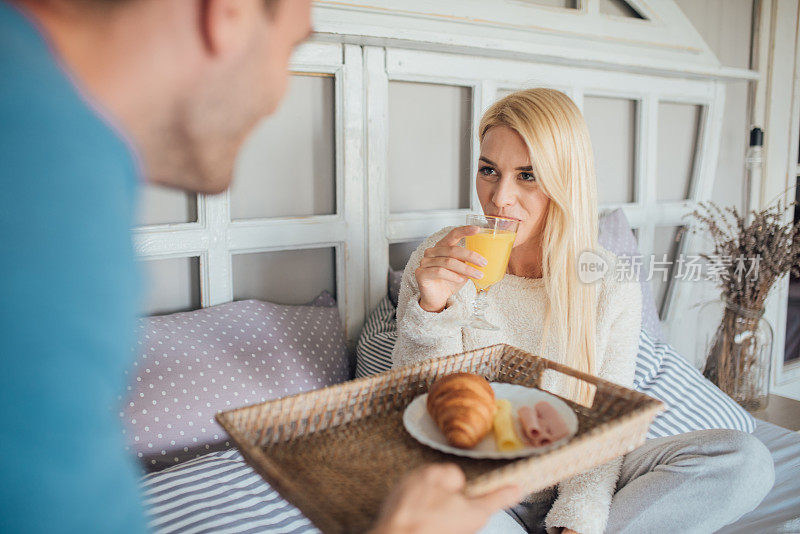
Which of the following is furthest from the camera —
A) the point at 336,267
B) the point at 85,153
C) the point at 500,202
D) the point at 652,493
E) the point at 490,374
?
the point at 336,267

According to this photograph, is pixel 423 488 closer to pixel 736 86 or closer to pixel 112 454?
pixel 112 454

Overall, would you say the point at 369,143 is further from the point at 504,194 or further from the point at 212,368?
the point at 212,368

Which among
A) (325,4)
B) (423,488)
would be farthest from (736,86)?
(423,488)

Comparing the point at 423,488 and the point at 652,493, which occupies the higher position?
the point at 423,488

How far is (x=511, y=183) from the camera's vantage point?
164 cm

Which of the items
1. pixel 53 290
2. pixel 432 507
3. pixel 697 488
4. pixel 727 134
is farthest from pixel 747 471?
pixel 727 134

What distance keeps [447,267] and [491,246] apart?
0.11 m

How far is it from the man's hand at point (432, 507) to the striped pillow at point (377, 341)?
104cm

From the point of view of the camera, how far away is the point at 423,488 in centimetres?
69

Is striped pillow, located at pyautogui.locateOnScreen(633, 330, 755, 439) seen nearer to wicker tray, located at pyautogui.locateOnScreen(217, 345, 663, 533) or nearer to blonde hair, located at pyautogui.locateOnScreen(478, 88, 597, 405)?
blonde hair, located at pyautogui.locateOnScreen(478, 88, 597, 405)

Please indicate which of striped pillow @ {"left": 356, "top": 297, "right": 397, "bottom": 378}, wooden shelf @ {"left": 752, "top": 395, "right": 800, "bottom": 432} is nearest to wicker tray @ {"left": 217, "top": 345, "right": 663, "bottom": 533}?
striped pillow @ {"left": 356, "top": 297, "right": 397, "bottom": 378}

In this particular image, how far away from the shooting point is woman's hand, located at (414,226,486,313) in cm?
142

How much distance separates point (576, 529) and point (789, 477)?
2.70 ft

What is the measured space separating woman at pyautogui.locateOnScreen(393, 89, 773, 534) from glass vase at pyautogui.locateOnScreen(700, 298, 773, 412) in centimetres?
105
